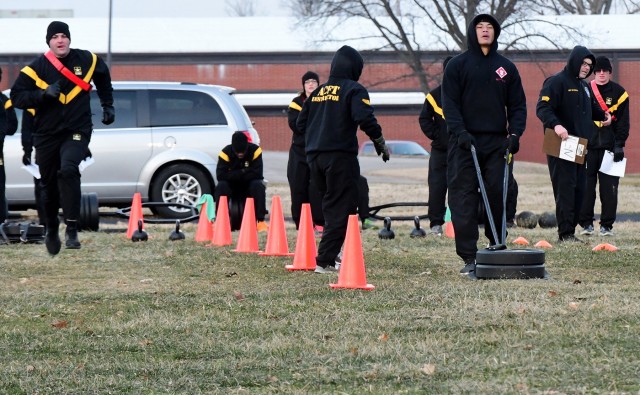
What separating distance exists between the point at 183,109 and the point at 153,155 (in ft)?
2.68

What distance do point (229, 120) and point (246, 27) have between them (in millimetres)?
37538

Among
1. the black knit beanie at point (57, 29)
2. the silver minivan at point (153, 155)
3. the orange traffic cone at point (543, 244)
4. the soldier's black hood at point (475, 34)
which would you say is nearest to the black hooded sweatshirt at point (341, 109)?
the soldier's black hood at point (475, 34)

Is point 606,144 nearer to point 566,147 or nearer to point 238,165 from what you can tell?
point 566,147

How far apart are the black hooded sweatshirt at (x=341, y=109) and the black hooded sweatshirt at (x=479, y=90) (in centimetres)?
67

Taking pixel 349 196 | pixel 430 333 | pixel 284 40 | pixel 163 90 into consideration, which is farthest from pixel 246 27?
pixel 430 333

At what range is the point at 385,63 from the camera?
5238 cm

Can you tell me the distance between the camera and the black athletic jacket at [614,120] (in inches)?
593

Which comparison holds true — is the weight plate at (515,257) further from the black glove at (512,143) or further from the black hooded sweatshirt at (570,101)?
the black hooded sweatshirt at (570,101)

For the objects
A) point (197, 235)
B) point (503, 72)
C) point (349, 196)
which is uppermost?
point (503, 72)

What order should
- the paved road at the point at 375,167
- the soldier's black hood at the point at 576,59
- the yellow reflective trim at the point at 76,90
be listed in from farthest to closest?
the paved road at the point at 375,167, the soldier's black hood at the point at 576,59, the yellow reflective trim at the point at 76,90

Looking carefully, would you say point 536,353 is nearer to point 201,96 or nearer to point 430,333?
point 430,333

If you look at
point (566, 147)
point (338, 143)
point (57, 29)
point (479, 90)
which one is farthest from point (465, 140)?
point (57, 29)

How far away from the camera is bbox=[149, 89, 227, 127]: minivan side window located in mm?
18938

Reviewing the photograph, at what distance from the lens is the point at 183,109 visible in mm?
19047
